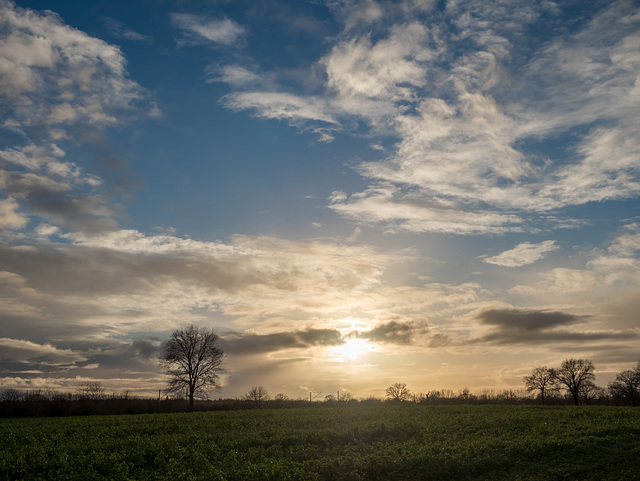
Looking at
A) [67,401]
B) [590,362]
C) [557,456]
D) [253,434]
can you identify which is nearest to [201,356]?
[67,401]

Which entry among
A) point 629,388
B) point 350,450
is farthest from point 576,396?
point 350,450

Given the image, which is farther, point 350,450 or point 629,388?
point 629,388

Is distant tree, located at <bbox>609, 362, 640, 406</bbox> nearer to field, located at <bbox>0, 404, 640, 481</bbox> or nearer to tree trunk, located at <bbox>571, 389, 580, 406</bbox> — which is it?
tree trunk, located at <bbox>571, 389, 580, 406</bbox>

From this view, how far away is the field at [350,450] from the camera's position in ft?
92.1


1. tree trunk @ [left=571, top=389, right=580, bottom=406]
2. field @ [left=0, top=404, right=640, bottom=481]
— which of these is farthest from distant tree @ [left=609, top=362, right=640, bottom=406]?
field @ [left=0, top=404, right=640, bottom=481]

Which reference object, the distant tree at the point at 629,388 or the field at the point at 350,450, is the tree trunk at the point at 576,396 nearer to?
the distant tree at the point at 629,388

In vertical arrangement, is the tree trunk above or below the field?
below

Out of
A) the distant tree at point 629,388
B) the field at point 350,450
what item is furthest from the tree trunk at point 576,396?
the field at point 350,450

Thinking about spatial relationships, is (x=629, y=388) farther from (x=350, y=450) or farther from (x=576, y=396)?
(x=350, y=450)

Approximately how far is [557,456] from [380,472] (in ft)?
38.7

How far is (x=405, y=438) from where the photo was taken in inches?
1537

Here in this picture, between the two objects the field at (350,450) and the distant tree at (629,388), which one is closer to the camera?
the field at (350,450)

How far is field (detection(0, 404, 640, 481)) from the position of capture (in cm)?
2806

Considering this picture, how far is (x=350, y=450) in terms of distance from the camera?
35.0 metres
